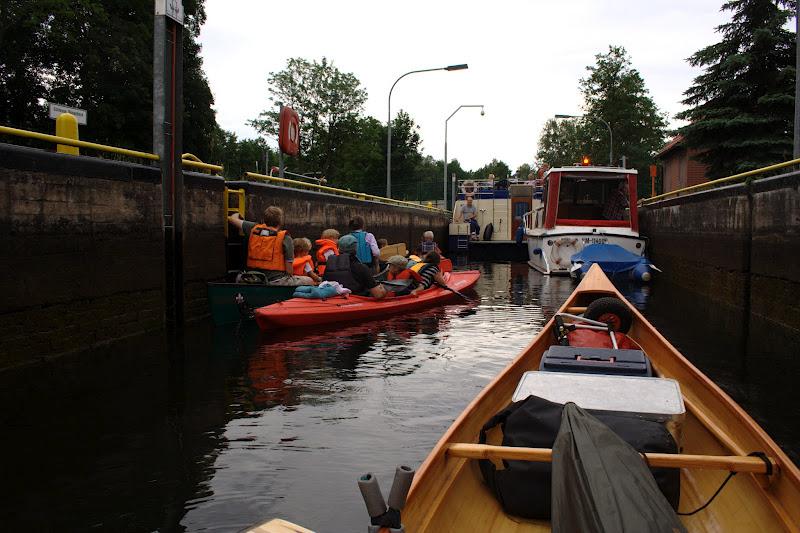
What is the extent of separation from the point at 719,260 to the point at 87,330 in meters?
11.9

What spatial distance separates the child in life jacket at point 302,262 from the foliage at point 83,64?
18045 mm

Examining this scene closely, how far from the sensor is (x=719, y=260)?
13.9 m

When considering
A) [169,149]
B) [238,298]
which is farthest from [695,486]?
[169,149]

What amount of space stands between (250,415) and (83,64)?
26339mm

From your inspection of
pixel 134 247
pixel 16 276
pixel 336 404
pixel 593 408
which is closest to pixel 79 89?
pixel 134 247

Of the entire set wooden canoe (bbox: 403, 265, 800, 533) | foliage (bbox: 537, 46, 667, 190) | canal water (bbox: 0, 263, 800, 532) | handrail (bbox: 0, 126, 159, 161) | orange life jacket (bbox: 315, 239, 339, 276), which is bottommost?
canal water (bbox: 0, 263, 800, 532)

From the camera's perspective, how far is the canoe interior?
1034cm

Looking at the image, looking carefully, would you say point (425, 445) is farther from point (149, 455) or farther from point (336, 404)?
point (149, 455)

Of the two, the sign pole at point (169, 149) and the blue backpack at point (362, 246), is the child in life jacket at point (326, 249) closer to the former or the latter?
the blue backpack at point (362, 246)

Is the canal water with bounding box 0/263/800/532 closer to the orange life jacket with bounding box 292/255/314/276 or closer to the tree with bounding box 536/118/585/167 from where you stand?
the orange life jacket with bounding box 292/255/314/276

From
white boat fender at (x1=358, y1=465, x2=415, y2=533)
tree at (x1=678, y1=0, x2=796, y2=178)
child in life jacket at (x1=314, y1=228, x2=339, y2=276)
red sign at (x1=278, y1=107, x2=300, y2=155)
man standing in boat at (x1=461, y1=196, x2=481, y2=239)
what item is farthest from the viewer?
man standing in boat at (x1=461, y1=196, x2=481, y2=239)

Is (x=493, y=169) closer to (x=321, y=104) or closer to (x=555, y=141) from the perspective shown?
(x=555, y=141)

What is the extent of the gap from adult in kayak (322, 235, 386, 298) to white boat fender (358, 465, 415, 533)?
8.38 metres

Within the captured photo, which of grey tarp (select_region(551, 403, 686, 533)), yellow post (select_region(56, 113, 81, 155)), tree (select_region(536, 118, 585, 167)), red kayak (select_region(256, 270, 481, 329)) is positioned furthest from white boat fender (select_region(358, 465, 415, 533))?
tree (select_region(536, 118, 585, 167))
